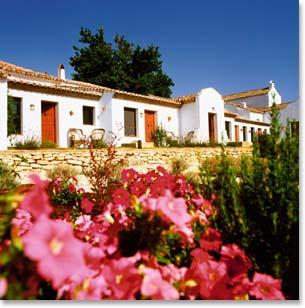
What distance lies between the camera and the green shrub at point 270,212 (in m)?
1.51

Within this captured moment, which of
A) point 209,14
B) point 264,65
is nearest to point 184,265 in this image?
point 264,65

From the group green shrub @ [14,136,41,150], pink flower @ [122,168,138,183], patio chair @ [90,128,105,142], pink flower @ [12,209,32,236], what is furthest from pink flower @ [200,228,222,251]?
patio chair @ [90,128,105,142]

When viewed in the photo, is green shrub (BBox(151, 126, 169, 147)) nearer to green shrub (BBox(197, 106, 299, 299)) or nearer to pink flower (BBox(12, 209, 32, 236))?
pink flower (BBox(12, 209, 32, 236))

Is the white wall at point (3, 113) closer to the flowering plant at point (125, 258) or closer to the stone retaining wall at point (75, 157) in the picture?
the stone retaining wall at point (75, 157)

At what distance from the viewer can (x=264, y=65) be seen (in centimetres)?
250

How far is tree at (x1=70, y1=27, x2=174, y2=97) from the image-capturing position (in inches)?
886

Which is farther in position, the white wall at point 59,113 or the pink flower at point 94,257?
the white wall at point 59,113

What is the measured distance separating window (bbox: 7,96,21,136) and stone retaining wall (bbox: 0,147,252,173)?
2314 millimetres

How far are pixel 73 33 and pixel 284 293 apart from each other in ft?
8.20

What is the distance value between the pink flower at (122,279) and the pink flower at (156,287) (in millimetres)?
42

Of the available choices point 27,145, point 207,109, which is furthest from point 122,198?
point 207,109

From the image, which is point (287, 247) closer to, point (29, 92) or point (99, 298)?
point (99, 298)

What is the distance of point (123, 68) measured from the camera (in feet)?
78.2

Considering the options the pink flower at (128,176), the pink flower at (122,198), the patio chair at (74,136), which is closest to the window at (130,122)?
the patio chair at (74,136)
